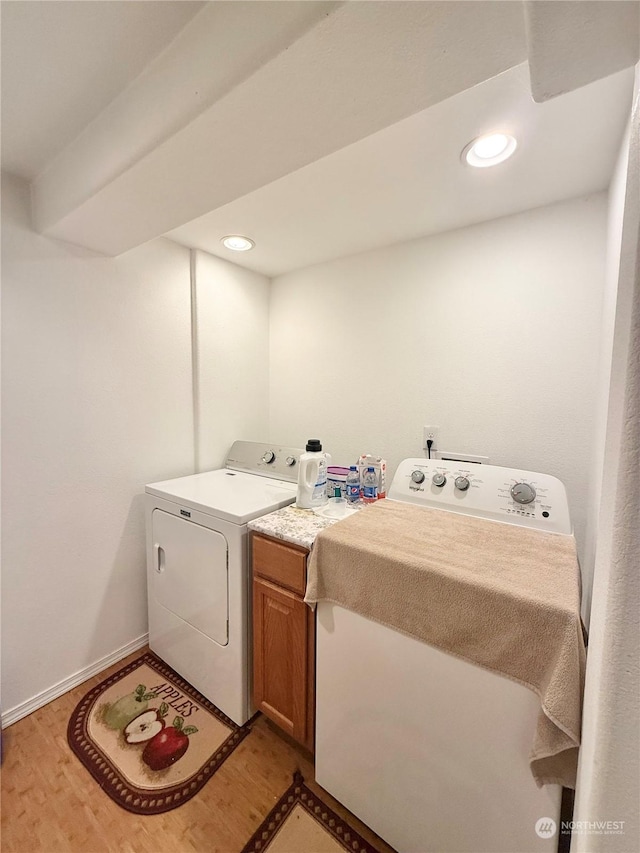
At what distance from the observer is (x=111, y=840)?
1.11 meters

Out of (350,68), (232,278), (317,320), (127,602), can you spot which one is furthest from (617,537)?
(232,278)

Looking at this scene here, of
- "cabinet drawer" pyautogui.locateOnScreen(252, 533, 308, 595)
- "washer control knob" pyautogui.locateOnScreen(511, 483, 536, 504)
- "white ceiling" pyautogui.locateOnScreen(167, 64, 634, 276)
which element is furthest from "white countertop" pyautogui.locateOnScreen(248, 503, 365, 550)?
"white ceiling" pyautogui.locateOnScreen(167, 64, 634, 276)

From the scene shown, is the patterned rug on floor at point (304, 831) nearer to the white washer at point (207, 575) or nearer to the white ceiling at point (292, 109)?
the white washer at point (207, 575)

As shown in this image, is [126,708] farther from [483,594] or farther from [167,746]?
[483,594]

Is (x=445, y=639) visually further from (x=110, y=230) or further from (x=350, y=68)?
(x=110, y=230)

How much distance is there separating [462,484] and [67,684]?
2.15 meters

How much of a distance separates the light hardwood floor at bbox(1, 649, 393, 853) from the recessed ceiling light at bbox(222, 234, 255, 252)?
2.49 m

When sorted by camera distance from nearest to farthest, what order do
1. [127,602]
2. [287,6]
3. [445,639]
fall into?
[287,6]
[445,639]
[127,602]

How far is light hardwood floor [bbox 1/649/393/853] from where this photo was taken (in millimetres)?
1103

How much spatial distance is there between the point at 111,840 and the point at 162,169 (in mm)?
2188

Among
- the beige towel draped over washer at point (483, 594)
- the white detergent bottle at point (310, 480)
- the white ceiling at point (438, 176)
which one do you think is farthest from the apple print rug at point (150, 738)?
the white ceiling at point (438, 176)

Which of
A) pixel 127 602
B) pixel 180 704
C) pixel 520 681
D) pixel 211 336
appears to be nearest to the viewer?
pixel 520 681

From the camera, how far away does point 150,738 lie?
1.44 m

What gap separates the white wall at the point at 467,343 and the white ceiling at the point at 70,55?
1381 millimetres
